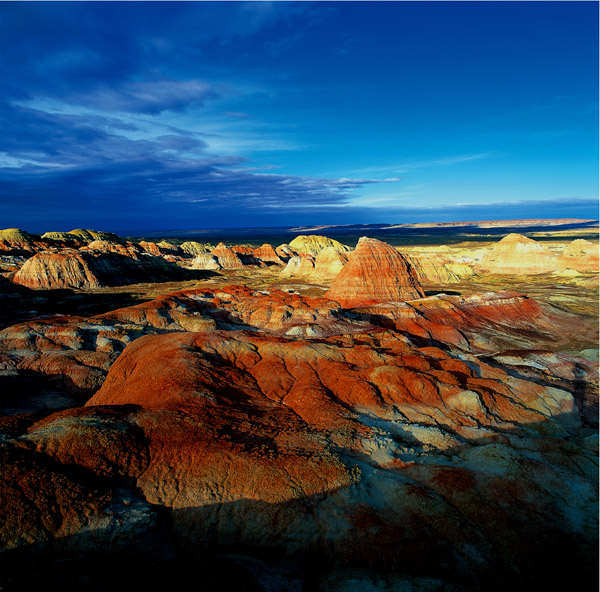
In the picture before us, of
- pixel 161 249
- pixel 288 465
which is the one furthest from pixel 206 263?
pixel 288 465

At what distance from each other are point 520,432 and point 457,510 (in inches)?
400

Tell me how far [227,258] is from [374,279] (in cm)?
10013

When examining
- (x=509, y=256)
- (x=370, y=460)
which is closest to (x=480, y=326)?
(x=370, y=460)

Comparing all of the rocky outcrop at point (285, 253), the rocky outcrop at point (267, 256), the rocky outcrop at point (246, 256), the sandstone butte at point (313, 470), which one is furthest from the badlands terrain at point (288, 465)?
the rocky outcrop at point (285, 253)

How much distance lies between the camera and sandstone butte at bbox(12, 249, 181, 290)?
89938 mm

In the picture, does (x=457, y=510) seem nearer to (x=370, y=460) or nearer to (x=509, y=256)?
(x=370, y=460)

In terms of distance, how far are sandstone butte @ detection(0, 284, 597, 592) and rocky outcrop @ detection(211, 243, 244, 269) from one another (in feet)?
400

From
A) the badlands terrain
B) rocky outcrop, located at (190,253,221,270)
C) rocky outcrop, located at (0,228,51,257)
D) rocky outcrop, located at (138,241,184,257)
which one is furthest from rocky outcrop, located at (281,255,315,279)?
rocky outcrop, located at (0,228,51,257)

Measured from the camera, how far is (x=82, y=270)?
314 ft

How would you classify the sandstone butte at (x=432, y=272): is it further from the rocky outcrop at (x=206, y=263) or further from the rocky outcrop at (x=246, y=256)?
the rocky outcrop at (x=246, y=256)

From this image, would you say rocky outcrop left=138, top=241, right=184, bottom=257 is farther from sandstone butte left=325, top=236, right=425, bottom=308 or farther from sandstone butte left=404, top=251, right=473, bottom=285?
sandstone butte left=325, top=236, right=425, bottom=308

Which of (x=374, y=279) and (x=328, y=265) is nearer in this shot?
(x=374, y=279)

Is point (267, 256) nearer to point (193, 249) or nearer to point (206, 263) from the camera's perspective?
point (206, 263)

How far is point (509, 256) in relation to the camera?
113 metres
